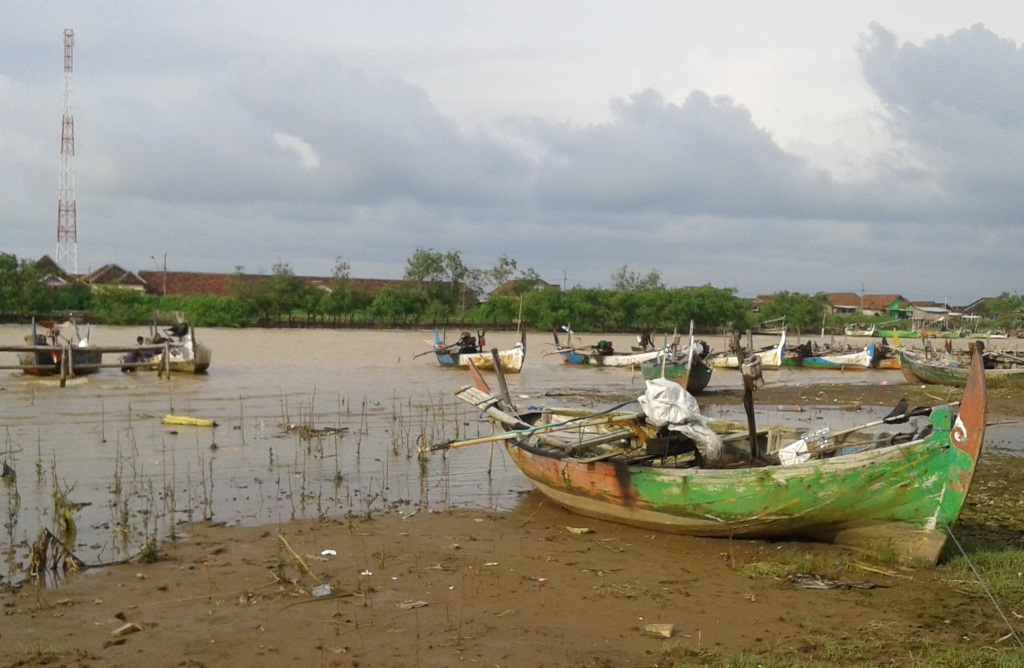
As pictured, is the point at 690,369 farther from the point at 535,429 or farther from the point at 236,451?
the point at 535,429

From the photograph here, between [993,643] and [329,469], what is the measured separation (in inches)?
294

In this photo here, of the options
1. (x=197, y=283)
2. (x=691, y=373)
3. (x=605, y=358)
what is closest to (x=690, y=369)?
(x=691, y=373)

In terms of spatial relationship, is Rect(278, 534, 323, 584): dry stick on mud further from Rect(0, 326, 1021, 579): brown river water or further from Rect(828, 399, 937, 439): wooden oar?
Rect(828, 399, 937, 439): wooden oar

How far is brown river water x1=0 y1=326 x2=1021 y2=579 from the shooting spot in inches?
340

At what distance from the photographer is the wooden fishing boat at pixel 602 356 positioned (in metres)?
27.4

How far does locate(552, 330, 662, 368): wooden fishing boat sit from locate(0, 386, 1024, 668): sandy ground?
18557 millimetres

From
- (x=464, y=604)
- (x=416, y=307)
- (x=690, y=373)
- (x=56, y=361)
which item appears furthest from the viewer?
(x=416, y=307)

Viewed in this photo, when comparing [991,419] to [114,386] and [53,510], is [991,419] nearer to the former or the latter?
[53,510]

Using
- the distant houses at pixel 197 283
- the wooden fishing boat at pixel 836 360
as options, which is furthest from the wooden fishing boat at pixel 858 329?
the wooden fishing boat at pixel 836 360

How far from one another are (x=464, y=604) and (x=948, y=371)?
20331mm

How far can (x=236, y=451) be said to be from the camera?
11898 mm

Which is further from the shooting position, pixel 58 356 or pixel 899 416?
pixel 58 356

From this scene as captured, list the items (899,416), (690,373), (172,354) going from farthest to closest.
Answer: (172,354), (690,373), (899,416)

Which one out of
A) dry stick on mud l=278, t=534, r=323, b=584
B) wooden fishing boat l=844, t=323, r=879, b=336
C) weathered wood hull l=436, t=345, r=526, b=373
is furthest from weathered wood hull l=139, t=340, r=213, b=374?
wooden fishing boat l=844, t=323, r=879, b=336
